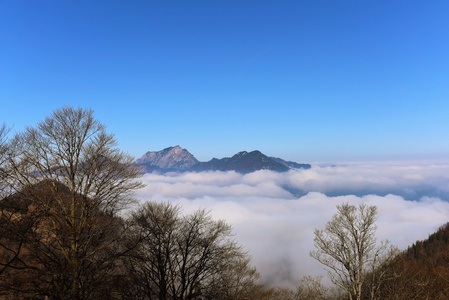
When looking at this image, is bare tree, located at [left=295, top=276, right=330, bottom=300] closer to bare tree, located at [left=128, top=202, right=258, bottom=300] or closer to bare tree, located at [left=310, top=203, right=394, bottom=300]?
bare tree, located at [left=310, top=203, right=394, bottom=300]

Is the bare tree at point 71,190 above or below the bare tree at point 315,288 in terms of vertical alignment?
above

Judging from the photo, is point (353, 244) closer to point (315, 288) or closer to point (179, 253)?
point (315, 288)

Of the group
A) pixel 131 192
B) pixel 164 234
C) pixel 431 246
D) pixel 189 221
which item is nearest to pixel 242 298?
pixel 189 221

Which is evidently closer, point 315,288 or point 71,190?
point 71,190

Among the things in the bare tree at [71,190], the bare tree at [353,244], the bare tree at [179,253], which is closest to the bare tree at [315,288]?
the bare tree at [353,244]

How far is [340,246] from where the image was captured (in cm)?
1880

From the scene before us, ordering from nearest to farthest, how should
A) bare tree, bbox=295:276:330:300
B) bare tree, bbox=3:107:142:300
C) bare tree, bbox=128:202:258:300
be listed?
bare tree, bbox=3:107:142:300, bare tree, bbox=128:202:258:300, bare tree, bbox=295:276:330:300

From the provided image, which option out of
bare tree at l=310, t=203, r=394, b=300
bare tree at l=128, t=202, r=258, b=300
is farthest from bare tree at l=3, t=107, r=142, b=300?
bare tree at l=310, t=203, r=394, b=300

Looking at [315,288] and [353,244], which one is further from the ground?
[353,244]

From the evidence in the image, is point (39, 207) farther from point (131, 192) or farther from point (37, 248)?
point (131, 192)

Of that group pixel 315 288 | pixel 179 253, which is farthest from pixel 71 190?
pixel 315 288

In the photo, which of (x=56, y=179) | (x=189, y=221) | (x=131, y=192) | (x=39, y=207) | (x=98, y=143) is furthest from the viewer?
(x=189, y=221)

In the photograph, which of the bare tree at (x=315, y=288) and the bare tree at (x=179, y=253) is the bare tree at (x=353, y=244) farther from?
the bare tree at (x=179, y=253)

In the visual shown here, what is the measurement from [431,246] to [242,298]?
12833 cm
